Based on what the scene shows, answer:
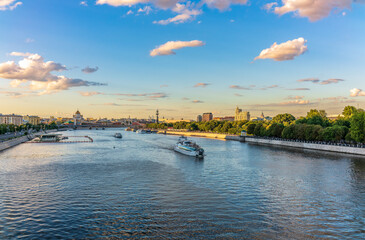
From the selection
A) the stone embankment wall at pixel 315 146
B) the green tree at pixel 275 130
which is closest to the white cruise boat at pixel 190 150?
the stone embankment wall at pixel 315 146

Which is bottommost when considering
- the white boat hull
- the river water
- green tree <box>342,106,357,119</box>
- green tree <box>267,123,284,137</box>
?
the river water

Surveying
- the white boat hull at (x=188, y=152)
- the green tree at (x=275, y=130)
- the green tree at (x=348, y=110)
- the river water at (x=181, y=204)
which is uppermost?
the green tree at (x=348, y=110)

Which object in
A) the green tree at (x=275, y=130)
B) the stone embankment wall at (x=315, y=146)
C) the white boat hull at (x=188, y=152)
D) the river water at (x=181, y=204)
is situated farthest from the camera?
the green tree at (x=275, y=130)

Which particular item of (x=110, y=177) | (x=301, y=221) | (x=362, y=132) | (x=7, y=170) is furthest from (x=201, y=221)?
(x=362, y=132)

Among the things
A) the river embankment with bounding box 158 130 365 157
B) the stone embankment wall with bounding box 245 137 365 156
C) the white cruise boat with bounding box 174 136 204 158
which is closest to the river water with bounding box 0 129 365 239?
the white cruise boat with bounding box 174 136 204 158

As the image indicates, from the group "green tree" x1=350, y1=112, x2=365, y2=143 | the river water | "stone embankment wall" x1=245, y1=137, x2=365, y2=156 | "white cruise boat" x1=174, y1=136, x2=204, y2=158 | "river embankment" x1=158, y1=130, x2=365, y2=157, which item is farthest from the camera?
"green tree" x1=350, y1=112, x2=365, y2=143

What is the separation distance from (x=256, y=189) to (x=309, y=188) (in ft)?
19.5

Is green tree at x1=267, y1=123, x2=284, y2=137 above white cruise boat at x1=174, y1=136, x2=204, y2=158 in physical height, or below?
above

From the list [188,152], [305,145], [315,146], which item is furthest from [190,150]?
[305,145]

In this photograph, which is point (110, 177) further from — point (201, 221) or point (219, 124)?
point (219, 124)

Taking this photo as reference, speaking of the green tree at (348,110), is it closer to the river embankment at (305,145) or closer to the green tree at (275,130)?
the green tree at (275,130)

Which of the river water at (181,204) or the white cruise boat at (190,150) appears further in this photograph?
the white cruise boat at (190,150)

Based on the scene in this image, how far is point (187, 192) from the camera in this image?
96.7 feet

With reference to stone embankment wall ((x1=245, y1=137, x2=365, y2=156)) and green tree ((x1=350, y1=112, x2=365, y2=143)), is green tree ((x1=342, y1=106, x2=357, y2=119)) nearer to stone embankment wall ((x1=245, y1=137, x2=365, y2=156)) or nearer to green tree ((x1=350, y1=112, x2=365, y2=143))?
stone embankment wall ((x1=245, y1=137, x2=365, y2=156))
